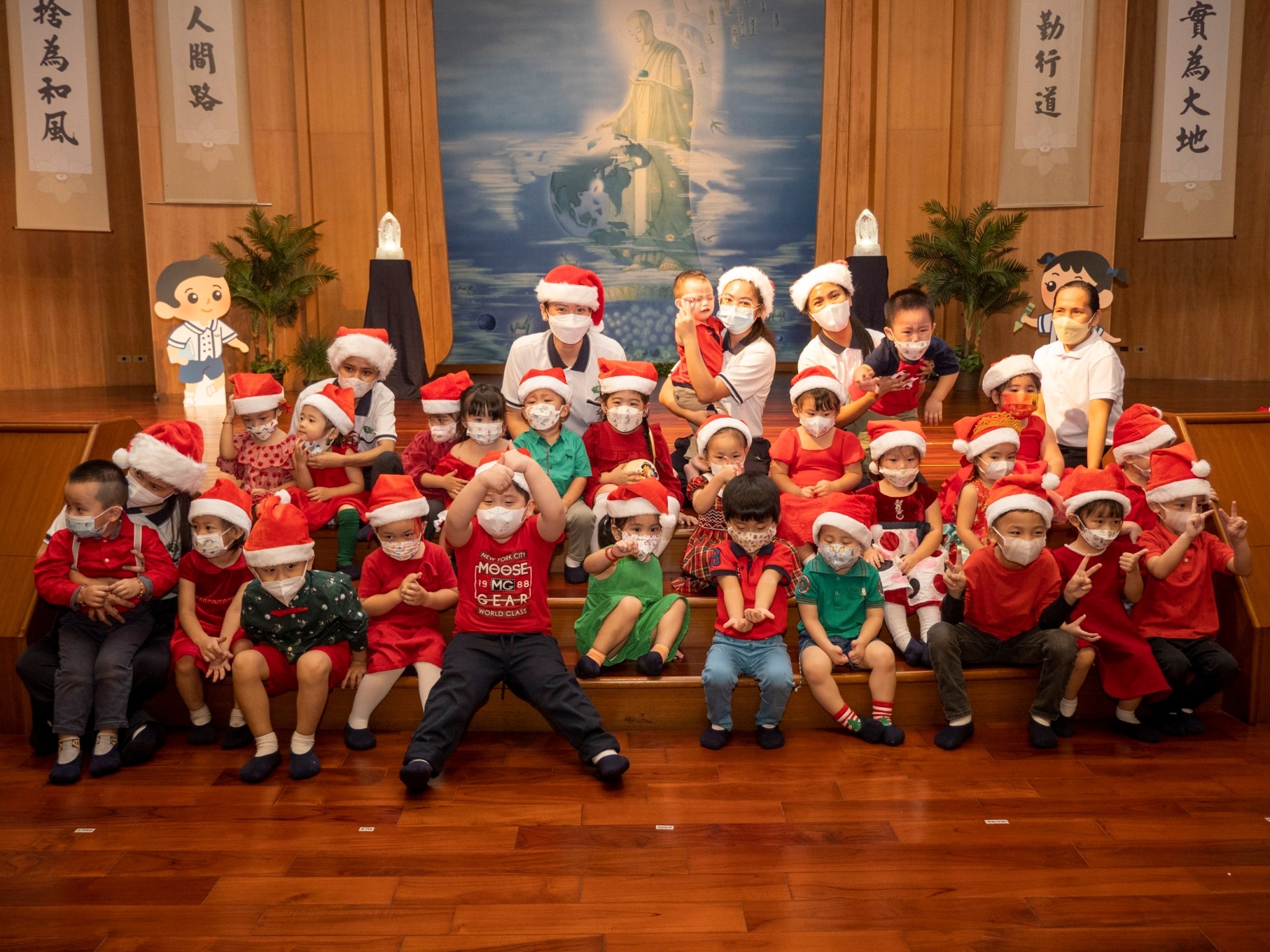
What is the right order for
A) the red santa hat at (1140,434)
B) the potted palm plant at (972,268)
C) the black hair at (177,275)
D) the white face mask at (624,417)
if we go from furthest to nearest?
the potted palm plant at (972,268) < the black hair at (177,275) < the white face mask at (624,417) < the red santa hat at (1140,434)

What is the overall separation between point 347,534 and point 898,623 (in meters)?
2.33

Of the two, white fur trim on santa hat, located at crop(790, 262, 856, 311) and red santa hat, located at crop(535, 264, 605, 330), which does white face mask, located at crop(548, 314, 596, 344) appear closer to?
red santa hat, located at crop(535, 264, 605, 330)

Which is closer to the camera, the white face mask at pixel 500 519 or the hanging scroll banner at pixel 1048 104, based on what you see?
the white face mask at pixel 500 519

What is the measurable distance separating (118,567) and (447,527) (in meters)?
1.24

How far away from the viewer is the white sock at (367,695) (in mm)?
3771

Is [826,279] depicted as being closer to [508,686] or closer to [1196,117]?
[508,686]

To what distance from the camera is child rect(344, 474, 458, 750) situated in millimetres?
3727

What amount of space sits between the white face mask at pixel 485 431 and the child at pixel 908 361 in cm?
159

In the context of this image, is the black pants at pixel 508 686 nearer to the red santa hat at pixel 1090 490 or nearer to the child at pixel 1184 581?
the red santa hat at pixel 1090 490

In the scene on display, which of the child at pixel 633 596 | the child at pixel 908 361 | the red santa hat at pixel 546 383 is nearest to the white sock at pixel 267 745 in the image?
the child at pixel 633 596

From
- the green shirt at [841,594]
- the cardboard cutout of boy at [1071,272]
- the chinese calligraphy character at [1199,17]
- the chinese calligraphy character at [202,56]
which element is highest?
the chinese calligraphy character at [1199,17]

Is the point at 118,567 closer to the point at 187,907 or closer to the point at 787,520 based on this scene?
the point at 187,907

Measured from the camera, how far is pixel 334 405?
449cm

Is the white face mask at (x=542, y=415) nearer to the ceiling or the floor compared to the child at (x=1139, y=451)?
nearer to the ceiling
